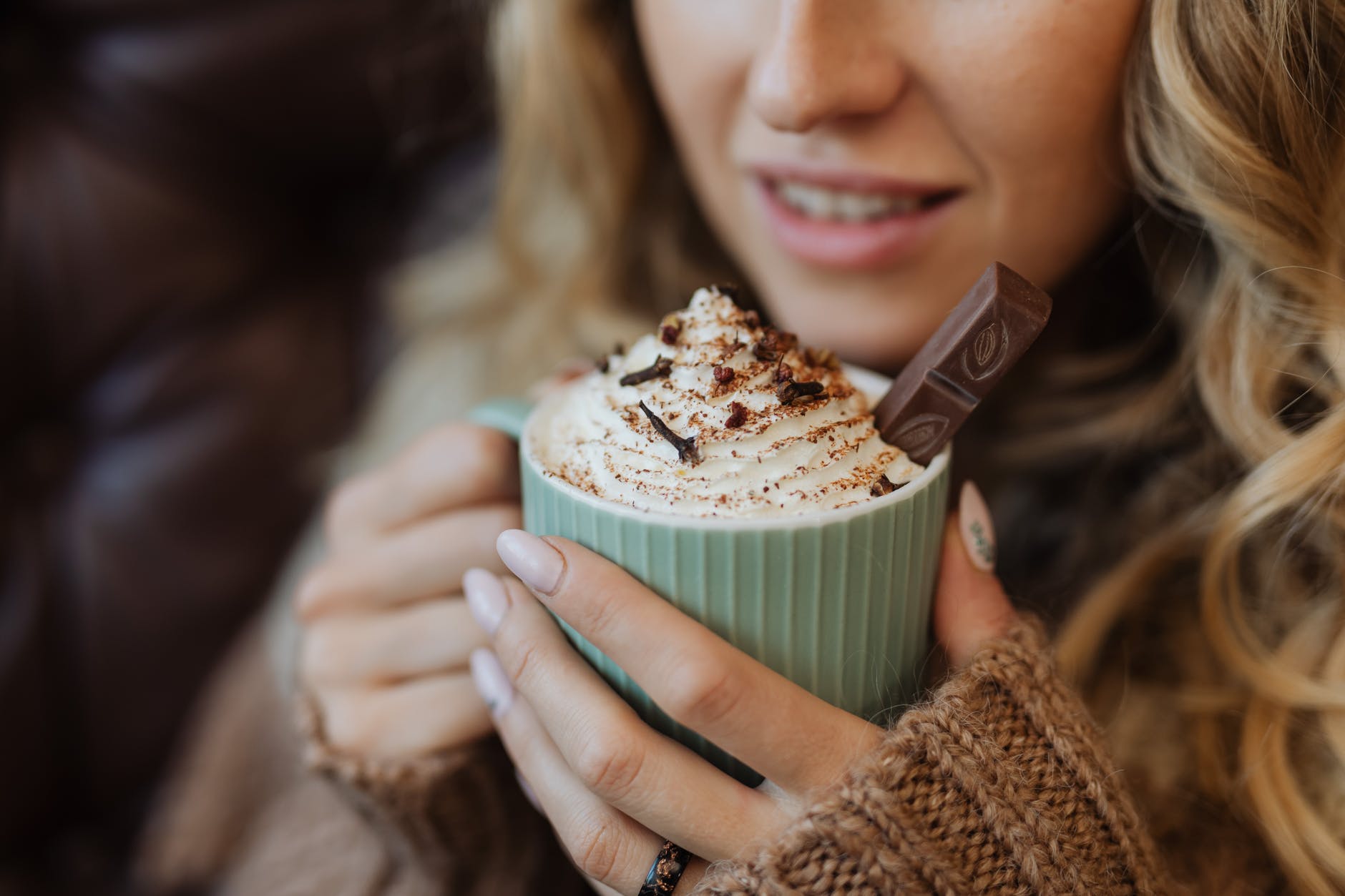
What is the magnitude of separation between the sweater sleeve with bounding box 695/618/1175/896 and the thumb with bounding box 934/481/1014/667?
15 millimetres

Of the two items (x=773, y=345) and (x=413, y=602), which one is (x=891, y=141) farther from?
(x=413, y=602)

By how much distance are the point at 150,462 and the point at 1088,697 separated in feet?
4.05

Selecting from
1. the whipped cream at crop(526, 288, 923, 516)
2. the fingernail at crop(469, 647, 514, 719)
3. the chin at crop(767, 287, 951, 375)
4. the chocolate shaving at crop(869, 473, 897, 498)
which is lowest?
the fingernail at crop(469, 647, 514, 719)

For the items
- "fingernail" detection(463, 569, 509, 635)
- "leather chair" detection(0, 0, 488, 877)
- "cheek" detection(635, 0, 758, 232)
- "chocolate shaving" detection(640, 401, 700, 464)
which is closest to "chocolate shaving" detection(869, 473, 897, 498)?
"chocolate shaving" detection(640, 401, 700, 464)

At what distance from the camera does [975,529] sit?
26.7 inches

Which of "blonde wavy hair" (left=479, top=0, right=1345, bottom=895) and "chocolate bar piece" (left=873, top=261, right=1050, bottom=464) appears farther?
"blonde wavy hair" (left=479, top=0, right=1345, bottom=895)

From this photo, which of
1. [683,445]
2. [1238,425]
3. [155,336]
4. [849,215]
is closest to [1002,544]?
[1238,425]

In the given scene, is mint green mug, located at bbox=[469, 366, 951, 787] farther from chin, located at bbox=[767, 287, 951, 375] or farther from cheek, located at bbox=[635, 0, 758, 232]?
cheek, located at bbox=[635, 0, 758, 232]

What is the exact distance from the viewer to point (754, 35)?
Result: 80 centimetres

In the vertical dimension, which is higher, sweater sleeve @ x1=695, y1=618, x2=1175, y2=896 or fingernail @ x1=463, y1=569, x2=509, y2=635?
fingernail @ x1=463, y1=569, x2=509, y2=635

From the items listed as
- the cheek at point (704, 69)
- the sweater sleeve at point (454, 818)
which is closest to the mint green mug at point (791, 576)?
the sweater sleeve at point (454, 818)

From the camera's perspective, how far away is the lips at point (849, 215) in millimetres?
828

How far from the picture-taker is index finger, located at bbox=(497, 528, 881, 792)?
0.56m

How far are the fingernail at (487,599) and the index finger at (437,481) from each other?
116mm
